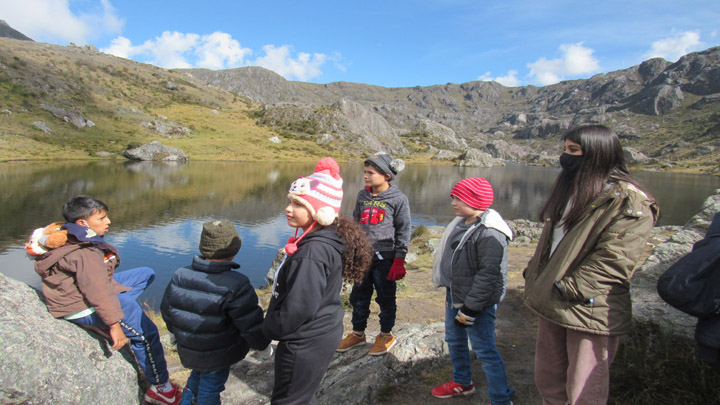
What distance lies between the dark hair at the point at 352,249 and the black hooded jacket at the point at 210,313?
0.87 m

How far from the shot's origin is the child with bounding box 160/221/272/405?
2803 millimetres

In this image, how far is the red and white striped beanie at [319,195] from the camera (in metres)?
2.69

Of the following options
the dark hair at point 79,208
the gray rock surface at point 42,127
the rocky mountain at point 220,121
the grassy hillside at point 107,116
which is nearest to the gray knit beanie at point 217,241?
the dark hair at point 79,208

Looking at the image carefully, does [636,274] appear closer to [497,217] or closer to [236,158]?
[497,217]

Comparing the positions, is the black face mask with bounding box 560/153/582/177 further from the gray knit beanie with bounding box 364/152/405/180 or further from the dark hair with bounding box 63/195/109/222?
the dark hair with bounding box 63/195/109/222

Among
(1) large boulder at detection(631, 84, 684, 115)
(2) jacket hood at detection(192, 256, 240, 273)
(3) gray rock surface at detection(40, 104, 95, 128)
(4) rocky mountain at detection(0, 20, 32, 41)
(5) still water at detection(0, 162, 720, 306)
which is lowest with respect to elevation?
(5) still water at detection(0, 162, 720, 306)

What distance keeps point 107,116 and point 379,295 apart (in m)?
82.6

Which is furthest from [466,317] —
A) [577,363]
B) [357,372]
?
[357,372]

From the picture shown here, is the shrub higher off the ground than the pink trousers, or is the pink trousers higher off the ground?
the pink trousers

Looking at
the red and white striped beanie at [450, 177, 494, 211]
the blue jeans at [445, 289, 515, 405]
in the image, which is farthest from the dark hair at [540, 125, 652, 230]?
the blue jeans at [445, 289, 515, 405]

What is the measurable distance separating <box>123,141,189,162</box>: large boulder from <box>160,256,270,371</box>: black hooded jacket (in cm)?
5831

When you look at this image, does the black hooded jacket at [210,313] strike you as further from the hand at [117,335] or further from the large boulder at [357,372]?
the large boulder at [357,372]

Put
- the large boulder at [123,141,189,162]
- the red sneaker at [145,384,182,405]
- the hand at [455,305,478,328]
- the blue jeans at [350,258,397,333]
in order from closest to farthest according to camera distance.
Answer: the hand at [455,305,478,328]
the red sneaker at [145,384,182,405]
the blue jeans at [350,258,397,333]
the large boulder at [123,141,189,162]

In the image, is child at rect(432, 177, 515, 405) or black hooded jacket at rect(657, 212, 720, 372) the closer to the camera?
black hooded jacket at rect(657, 212, 720, 372)
